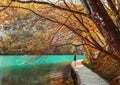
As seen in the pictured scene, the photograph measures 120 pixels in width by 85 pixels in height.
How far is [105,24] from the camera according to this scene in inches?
145

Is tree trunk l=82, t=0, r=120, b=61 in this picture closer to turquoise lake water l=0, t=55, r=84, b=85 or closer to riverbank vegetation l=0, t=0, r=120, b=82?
riverbank vegetation l=0, t=0, r=120, b=82

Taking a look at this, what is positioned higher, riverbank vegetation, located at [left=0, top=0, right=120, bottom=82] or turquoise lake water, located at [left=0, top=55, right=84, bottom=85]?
riverbank vegetation, located at [left=0, top=0, right=120, bottom=82]

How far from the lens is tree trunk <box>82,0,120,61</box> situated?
3.65 meters

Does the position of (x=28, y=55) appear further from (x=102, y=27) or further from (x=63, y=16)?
(x=102, y=27)

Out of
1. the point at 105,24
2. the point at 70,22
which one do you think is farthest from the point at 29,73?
the point at 105,24

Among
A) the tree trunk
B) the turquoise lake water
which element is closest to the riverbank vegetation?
the tree trunk

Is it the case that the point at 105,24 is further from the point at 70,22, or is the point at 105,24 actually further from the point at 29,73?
the point at 29,73

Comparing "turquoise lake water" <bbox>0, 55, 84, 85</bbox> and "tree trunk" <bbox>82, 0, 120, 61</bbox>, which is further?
"turquoise lake water" <bbox>0, 55, 84, 85</bbox>

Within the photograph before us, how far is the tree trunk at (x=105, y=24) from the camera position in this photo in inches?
144

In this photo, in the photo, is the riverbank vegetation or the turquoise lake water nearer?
the riverbank vegetation

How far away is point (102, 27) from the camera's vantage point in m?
3.73

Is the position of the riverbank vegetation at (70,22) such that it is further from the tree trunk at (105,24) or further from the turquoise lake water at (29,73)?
the turquoise lake water at (29,73)

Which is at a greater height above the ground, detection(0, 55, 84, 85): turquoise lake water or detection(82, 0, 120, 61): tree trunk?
detection(82, 0, 120, 61): tree trunk

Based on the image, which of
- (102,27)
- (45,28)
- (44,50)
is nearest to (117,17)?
(102,27)
